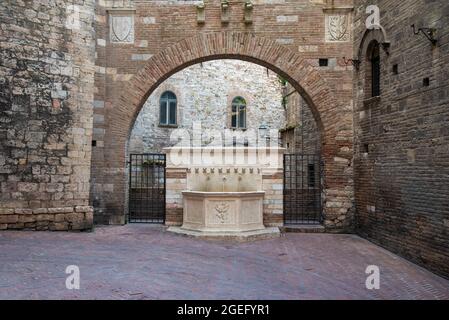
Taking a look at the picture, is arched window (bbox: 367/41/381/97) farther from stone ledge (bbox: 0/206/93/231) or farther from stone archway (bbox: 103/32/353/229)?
stone ledge (bbox: 0/206/93/231)

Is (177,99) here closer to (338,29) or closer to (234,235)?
(338,29)

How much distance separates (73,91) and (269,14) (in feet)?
17.1

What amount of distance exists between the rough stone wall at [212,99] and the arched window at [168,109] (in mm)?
236

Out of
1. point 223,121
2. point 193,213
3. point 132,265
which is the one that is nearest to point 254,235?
point 193,213

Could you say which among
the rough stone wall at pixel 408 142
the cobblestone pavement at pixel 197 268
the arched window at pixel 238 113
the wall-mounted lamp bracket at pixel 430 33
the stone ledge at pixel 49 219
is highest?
the arched window at pixel 238 113

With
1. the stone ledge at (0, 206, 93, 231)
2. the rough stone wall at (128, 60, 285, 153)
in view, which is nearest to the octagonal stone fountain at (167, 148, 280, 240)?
the stone ledge at (0, 206, 93, 231)

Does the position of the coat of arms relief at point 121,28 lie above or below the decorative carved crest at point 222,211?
above

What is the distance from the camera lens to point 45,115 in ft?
29.3

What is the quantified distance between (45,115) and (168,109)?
11.3 meters

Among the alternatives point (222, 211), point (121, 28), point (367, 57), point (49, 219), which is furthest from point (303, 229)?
point (121, 28)

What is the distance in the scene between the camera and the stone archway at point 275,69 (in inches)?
401

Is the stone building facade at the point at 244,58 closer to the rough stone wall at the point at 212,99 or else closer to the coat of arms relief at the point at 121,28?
the coat of arms relief at the point at 121,28

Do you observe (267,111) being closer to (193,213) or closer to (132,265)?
(193,213)

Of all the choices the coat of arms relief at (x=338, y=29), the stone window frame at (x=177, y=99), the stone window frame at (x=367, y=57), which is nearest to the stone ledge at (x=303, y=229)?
the stone window frame at (x=367, y=57)
